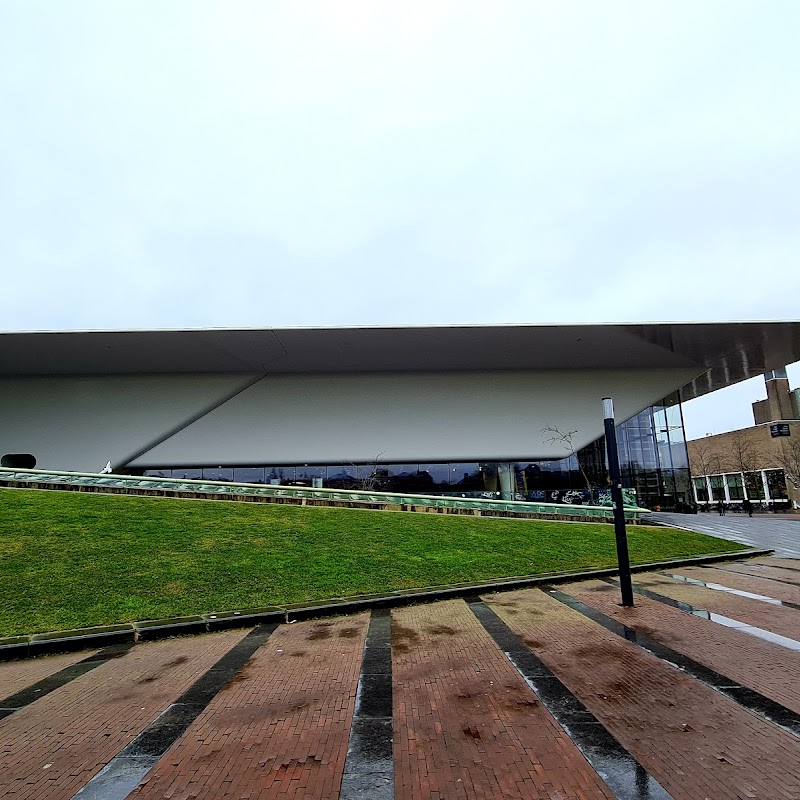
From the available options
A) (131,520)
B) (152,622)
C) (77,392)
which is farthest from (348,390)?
(152,622)

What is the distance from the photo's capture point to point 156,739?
4.20m

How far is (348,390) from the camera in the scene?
35750 mm

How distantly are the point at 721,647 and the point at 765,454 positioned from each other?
5130 centimetres

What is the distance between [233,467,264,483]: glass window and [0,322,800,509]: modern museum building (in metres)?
0.07

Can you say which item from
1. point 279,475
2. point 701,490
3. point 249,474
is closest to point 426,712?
point 279,475

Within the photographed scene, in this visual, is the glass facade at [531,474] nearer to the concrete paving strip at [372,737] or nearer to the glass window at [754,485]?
the glass window at [754,485]

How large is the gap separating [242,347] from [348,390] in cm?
843

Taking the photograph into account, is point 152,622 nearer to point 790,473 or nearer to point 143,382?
point 143,382

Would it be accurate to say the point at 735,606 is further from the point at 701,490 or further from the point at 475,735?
the point at 701,490

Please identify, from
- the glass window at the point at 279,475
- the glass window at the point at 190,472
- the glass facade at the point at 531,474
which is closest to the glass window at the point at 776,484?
the glass facade at the point at 531,474

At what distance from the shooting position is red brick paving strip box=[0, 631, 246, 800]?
12.0 feet

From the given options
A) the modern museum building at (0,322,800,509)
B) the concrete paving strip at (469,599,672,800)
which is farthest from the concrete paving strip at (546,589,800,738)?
→ the modern museum building at (0,322,800,509)

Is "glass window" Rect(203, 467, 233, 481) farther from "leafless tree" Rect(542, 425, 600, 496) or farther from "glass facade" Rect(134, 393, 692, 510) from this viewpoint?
"leafless tree" Rect(542, 425, 600, 496)

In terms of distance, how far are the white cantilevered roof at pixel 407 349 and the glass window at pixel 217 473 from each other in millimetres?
6854
